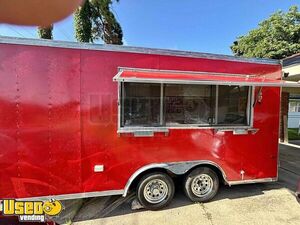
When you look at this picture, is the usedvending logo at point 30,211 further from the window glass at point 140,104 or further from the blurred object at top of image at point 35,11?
the blurred object at top of image at point 35,11

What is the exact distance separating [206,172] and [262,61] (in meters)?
2.49

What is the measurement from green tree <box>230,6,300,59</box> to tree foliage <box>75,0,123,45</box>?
1254 centimetres

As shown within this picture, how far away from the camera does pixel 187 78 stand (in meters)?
3.88

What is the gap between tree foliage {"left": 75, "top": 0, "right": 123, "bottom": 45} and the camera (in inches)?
452

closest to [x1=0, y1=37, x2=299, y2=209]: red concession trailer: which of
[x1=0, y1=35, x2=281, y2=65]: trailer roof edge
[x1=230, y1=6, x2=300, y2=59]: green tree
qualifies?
[x1=0, y1=35, x2=281, y2=65]: trailer roof edge

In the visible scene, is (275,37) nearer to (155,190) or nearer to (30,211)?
(155,190)

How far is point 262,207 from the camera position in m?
4.33

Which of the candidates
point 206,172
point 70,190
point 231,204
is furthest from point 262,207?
point 70,190

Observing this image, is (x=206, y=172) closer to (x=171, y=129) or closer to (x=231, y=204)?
(x=231, y=204)

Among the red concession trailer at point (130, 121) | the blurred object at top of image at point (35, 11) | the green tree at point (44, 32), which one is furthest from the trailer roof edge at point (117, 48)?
the green tree at point (44, 32)

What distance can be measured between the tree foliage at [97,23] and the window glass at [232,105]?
9078mm

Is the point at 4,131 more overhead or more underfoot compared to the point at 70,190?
more overhead

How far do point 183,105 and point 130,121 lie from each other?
1.05m

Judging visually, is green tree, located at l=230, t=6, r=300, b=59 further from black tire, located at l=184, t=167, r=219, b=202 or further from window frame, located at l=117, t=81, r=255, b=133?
black tire, located at l=184, t=167, r=219, b=202
